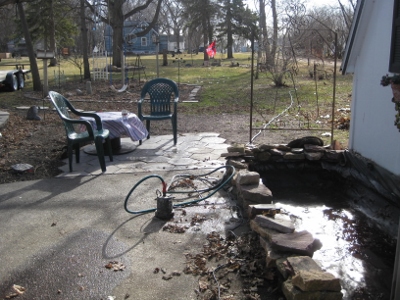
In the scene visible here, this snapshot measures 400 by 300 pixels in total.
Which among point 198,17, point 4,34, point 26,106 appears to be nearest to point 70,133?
point 26,106

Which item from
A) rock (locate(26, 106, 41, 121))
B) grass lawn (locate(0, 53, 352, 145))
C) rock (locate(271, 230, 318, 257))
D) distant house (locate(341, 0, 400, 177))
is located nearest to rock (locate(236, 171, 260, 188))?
rock (locate(271, 230, 318, 257))

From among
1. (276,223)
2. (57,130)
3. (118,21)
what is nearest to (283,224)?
(276,223)

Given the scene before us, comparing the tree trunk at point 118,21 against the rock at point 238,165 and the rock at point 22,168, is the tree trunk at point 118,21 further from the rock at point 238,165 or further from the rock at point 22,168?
the rock at point 238,165

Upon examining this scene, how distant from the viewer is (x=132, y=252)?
3404 millimetres

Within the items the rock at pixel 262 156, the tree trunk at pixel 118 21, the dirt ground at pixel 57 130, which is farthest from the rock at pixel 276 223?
the tree trunk at pixel 118 21

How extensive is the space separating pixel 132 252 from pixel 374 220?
264 centimetres

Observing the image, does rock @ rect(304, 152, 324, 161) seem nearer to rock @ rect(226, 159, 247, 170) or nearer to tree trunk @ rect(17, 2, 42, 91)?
rock @ rect(226, 159, 247, 170)

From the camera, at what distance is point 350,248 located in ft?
12.3

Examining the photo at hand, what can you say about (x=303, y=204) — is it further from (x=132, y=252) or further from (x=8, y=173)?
(x=8, y=173)

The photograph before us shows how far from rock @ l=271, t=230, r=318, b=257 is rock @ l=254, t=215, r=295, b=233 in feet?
0.20

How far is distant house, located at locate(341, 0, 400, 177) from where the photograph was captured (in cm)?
471

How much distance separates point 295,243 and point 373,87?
2862 millimetres

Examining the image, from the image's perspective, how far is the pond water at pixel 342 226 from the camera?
3.24m

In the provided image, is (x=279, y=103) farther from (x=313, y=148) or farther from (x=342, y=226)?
(x=342, y=226)
